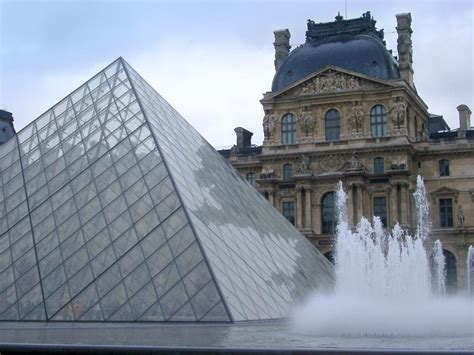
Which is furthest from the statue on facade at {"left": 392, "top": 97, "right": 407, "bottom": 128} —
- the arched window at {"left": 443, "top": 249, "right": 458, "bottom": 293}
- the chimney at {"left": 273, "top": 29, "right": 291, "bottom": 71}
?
the chimney at {"left": 273, "top": 29, "right": 291, "bottom": 71}

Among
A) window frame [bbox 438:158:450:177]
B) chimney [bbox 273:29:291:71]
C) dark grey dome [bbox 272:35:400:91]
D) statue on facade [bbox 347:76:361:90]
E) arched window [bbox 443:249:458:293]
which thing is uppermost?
chimney [bbox 273:29:291:71]

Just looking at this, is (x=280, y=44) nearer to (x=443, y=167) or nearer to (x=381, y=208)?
(x=381, y=208)

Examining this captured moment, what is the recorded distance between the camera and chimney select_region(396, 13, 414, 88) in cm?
4931

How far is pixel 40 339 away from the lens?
1242 centimetres

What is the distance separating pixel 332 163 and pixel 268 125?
4.71 meters

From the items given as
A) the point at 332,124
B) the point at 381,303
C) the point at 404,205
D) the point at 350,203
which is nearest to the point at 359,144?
the point at 332,124

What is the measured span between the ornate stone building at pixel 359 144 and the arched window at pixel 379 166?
6 centimetres

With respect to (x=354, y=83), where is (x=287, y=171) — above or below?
below

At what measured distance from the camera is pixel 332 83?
4847cm

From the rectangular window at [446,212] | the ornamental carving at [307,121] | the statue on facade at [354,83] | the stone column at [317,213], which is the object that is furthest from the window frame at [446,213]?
the ornamental carving at [307,121]

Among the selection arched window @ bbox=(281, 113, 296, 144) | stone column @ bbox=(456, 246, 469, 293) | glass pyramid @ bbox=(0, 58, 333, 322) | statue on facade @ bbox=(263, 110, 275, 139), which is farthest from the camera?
statue on facade @ bbox=(263, 110, 275, 139)

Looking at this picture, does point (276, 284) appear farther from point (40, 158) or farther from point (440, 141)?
point (440, 141)

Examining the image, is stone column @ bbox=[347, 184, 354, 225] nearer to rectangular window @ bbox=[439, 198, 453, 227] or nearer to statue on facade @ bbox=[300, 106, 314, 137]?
statue on facade @ bbox=[300, 106, 314, 137]

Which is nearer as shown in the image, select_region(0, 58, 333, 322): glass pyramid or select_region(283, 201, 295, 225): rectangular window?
select_region(0, 58, 333, 322): glass pyramid
